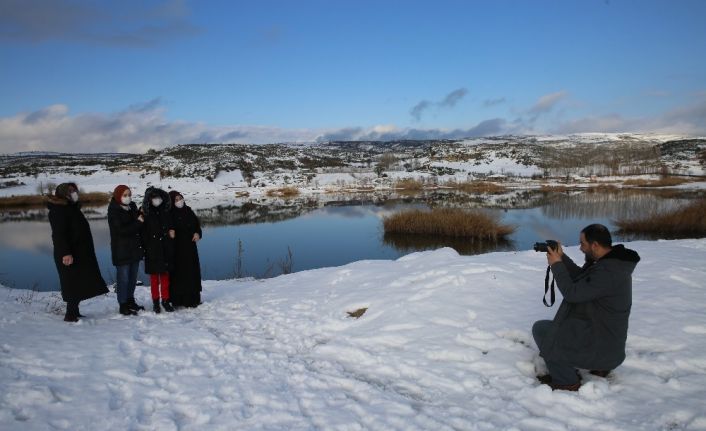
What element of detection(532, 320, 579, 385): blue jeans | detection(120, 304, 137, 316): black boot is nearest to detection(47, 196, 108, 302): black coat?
detection(120, 304, 137, 316): black boot

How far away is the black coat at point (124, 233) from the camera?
647 centimetres

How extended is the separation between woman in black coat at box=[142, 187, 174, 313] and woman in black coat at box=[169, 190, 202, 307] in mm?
138

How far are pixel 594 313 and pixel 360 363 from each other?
2.30 meters

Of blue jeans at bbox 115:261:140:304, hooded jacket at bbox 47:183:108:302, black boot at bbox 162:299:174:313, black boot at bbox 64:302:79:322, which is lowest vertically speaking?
black boot at bbox 162:299:174:313

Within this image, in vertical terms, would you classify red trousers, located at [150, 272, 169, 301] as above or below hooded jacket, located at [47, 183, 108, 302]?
below

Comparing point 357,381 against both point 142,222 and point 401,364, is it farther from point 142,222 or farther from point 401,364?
point 142,222

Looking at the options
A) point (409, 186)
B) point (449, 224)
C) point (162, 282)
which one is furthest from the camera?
point (409, 186)

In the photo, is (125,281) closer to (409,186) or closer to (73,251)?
(73,251)

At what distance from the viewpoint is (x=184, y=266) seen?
7.20 meters

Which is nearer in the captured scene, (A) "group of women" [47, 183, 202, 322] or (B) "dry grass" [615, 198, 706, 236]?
(A) "group of women" [47, 183, 202, 322]

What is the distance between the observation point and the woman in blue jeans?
646 cm

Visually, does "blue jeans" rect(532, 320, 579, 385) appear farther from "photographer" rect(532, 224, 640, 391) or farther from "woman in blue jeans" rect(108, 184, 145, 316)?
"woman in blue jeans" rect(108, 184, 145, 316)

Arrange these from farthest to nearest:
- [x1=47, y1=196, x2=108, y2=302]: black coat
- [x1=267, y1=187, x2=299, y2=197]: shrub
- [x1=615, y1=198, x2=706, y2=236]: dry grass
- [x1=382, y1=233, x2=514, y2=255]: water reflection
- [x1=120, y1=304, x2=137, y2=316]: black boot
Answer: [x1=267, y1=187, x2=299, y2=197]: shrub, [x1=615, y1=198, x2=706, y2=236]: dry grass, [x1=382, y1=233, x2=514, y2=255]: water reflection, [x1=120, y1=304, x2=137, y2=316]: black boot, [x1=47, y1=196, x2=108, y2=302]: black coat

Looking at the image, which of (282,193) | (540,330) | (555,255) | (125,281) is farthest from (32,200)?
(555,255)
